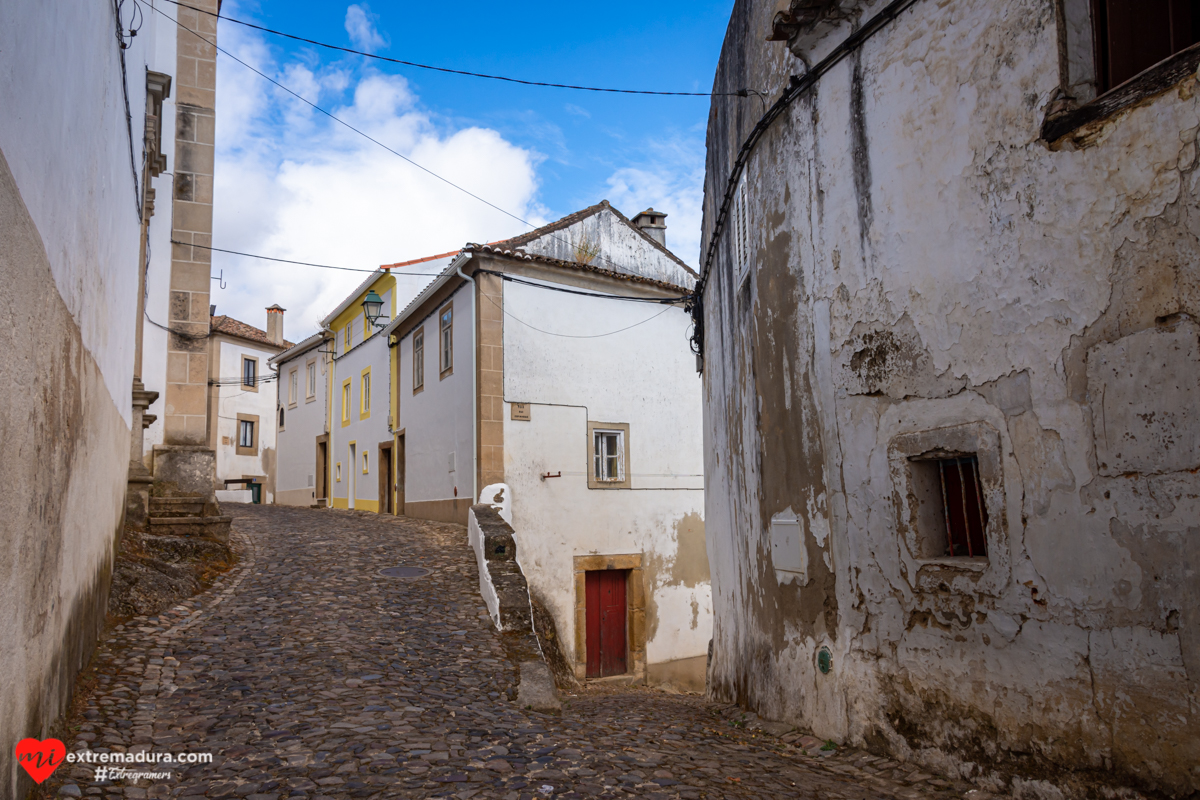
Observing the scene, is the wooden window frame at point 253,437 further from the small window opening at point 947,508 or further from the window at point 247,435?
the small window opening at point 947,508

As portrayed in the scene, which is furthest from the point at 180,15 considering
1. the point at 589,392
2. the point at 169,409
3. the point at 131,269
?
the point at 589,392

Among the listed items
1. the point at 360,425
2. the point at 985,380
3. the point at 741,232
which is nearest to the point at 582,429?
the point at 741,232

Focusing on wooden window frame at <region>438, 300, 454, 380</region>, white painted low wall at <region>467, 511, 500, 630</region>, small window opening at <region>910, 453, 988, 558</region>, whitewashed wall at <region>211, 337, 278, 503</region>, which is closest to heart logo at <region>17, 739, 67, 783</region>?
small window opening at <region>910, 453, 988, 558</region>

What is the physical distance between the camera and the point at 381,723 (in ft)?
18.1

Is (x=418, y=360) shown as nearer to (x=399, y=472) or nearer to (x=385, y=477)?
(x=399, y=472)

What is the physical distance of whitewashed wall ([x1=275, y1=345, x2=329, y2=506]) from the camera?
1072 inches

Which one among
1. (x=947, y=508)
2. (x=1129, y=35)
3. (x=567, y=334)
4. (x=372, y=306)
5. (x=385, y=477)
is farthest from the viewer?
(x=385, y=477)

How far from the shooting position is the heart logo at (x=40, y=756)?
341cm

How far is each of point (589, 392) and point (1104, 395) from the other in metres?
12.7

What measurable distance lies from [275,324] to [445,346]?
24301 mm

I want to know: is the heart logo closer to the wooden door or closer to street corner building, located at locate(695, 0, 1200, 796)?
street corner building, located at locate(695, 0, 1200, 796)

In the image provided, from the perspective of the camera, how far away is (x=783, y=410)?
19.1 feet

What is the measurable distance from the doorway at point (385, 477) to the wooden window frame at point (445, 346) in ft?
14.9

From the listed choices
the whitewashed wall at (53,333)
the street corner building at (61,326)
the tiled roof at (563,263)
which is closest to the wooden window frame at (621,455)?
the tiled roof at (563,263)
